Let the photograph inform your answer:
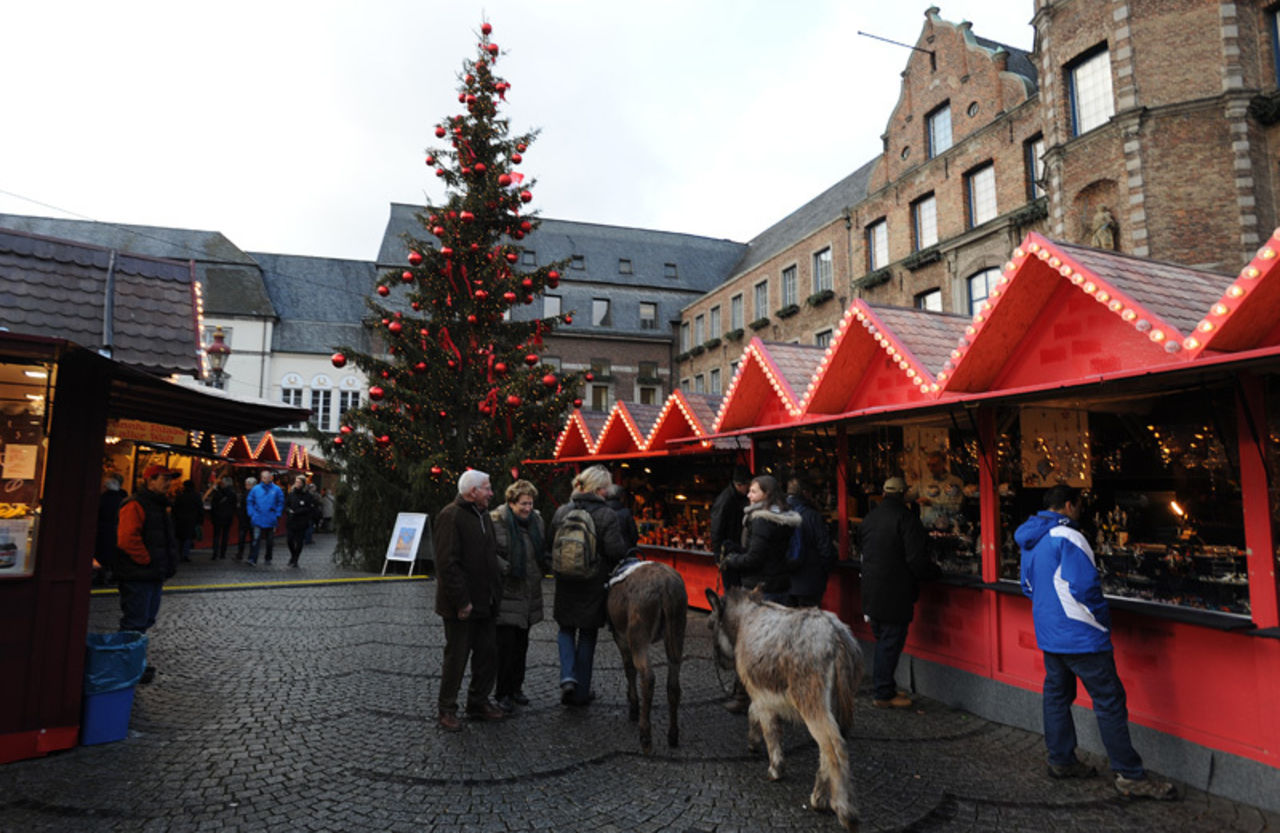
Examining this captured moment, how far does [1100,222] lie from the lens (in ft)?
52.5

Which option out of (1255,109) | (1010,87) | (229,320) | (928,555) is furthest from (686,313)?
(928,555)

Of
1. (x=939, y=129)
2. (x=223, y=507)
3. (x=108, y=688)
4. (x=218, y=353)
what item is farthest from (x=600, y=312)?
(x=108, y=688)

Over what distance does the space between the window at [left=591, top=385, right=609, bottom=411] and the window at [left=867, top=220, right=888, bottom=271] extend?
17.8 m

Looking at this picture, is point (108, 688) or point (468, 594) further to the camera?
point (468, 594)

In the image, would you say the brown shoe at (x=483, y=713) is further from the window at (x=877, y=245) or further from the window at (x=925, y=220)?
the window at (x=877, y=245)

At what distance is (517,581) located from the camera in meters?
5.81

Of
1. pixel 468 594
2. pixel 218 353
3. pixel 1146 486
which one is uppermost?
pixel 218 353

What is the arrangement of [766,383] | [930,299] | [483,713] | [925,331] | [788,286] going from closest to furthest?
[483,713]
[925,331]
[766,383]
[930,299]
[788,286]

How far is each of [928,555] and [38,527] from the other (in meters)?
6.90

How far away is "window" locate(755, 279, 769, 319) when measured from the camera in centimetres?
3246

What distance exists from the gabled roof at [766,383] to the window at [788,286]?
2186 cm

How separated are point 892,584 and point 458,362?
10.1 meters

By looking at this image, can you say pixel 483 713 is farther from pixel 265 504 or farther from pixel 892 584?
pixel 265 504

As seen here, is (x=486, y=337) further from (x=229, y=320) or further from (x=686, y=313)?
(x=229, y=320)
